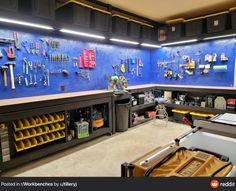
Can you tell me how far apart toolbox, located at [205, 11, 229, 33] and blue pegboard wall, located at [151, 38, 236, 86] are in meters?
0.47

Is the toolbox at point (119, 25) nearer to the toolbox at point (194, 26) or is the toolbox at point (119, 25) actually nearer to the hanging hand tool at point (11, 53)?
the toolbox at point (194, 26)

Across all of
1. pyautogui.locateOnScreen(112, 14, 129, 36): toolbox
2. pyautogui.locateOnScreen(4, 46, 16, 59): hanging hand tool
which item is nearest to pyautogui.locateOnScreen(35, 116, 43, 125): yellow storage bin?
pyautogui.locateOnScreen(4, 46, 16, 59): hanging hand tool

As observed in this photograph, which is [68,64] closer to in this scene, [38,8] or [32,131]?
[38,8]

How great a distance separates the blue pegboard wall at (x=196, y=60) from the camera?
14.3ft

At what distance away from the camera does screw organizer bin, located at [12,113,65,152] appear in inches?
107

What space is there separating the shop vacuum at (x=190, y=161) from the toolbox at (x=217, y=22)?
3361 millimetres

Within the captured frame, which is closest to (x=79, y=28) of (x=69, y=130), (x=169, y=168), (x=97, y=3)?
(x=97, y=3)

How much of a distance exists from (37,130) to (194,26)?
14.4ft

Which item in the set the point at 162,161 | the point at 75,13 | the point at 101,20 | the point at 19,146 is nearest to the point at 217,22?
the point at 101,20

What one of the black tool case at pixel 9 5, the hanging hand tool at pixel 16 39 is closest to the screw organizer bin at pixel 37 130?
the hanging hand tool at pixel 16 39

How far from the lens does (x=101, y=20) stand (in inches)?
144

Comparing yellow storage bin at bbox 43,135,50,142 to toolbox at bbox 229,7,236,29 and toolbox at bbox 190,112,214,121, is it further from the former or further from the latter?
toolbox at bbox 229,7,236,29
